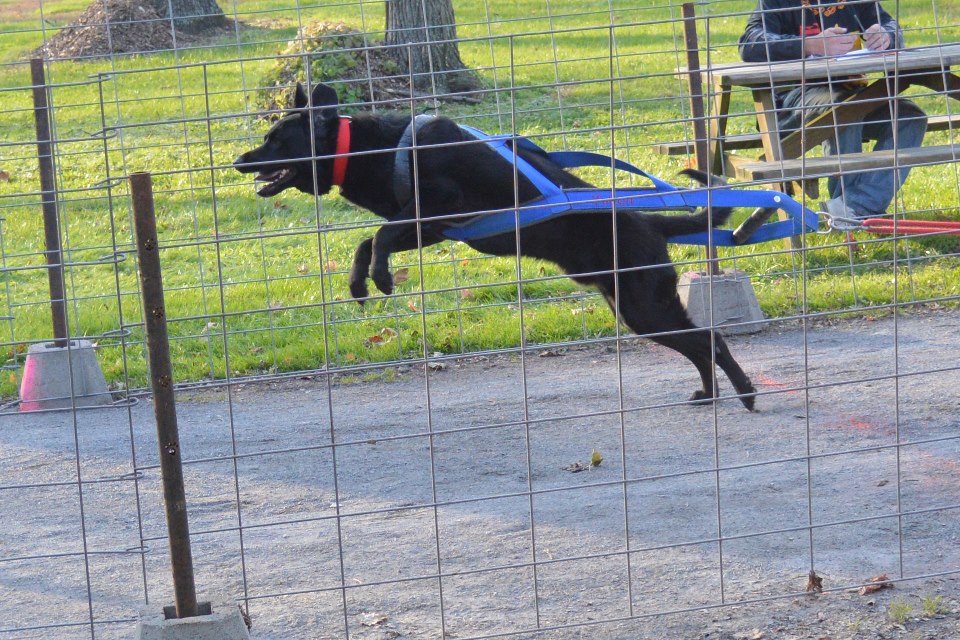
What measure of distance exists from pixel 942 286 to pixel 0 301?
5.64 m

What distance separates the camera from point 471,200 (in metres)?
4.64

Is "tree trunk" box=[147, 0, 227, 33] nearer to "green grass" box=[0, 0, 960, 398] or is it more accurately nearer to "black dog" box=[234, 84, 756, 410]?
"green grass" box=[0, 0, 960, 398]

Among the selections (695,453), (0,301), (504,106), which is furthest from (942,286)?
(0,301)

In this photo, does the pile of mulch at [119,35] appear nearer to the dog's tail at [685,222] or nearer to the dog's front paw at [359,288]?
the dog's front paw at [359,288]

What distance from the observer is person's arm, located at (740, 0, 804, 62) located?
22.6 feet

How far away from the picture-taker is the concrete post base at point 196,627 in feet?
8.20

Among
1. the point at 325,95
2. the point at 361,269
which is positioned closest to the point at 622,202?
the point at 361,269

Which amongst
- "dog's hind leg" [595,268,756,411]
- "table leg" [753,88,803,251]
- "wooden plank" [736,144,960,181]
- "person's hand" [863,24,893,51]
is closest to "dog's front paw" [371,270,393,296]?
"dog's hind leg" [595,268,756,411]

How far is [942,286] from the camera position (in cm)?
622

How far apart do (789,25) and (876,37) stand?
0.65 metres

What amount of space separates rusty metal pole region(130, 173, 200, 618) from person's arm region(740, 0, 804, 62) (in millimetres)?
5104

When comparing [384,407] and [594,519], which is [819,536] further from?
[384,407]

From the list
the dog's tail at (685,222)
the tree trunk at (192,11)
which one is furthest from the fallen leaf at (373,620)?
the tree trunk at (192,11)

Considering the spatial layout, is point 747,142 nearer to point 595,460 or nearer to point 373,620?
point 595,460
